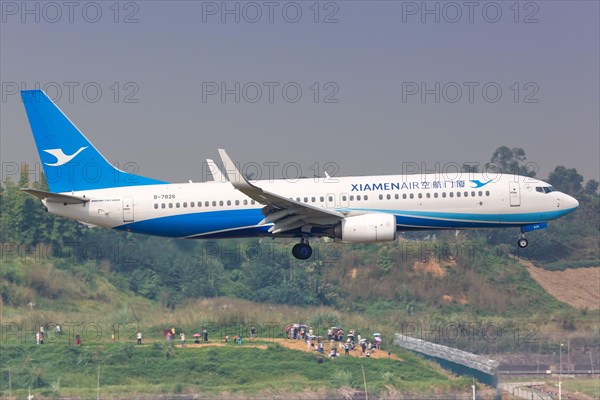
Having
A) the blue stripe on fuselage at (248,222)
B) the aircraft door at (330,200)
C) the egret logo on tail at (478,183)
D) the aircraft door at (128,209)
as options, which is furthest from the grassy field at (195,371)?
the egret logo on tail at (478,183)

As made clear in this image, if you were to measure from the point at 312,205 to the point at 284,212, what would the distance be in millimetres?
1649

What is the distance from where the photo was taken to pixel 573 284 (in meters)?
92.9

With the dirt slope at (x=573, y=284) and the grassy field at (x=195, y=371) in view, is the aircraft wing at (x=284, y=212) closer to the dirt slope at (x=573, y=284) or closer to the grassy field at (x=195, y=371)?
the grassy field at (x=195, y=371)

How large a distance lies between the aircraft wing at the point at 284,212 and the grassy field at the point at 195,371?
17467 mm

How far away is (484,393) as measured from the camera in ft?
226

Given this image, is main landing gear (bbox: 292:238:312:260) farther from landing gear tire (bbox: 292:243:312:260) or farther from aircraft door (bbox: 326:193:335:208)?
aircraft door (bbox: 326:193:335:208)

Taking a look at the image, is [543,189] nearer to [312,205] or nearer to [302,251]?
[312,205]

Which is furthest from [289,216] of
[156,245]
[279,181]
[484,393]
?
[484,393]

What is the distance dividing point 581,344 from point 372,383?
18.9 meters

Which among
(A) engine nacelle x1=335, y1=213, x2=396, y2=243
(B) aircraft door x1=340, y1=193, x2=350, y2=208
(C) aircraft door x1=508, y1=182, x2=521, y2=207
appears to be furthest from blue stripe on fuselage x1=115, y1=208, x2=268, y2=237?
(C) aircraft door x1=508, y1=182, x2=521, y2=207

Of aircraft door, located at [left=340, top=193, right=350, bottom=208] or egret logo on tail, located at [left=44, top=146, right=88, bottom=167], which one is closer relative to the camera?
aircraft door, located at [left=340, top=193, right=350, bottom=208]

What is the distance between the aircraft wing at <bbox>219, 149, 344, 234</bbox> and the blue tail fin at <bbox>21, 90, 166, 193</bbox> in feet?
24.2

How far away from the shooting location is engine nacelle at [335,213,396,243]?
51.5 metres

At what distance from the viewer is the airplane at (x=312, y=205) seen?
5259cm
